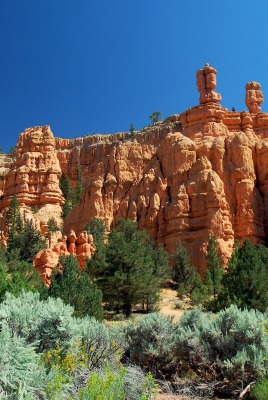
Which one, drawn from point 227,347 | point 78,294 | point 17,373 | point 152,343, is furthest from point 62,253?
point 17,373

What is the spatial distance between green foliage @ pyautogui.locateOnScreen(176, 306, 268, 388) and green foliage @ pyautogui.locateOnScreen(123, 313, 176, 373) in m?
0.37

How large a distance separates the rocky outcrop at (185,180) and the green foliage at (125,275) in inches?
542

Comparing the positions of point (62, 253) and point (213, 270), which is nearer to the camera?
point (62, 253)

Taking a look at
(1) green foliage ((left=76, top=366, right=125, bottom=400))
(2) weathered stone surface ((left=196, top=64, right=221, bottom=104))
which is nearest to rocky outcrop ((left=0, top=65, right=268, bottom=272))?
(2) weathered stone surface ((left=196, top=64, right=221, bottom=104))

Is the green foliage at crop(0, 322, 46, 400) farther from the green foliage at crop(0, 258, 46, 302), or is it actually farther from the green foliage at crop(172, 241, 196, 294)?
the green foliage at crop(172, 241, 196, 294)

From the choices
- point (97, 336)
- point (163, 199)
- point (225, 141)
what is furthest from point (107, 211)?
point (97, 336)

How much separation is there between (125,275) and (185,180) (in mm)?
23447

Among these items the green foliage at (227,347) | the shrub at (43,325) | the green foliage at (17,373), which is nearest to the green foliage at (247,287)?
the green foliage at (227,347)

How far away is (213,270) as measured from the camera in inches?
1475

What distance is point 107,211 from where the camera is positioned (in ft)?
178

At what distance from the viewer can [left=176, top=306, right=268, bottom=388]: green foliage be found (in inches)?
430

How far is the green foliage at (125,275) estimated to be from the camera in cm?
2922

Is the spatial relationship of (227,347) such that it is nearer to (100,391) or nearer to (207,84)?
(100,391)

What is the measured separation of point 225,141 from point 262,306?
103 feet
